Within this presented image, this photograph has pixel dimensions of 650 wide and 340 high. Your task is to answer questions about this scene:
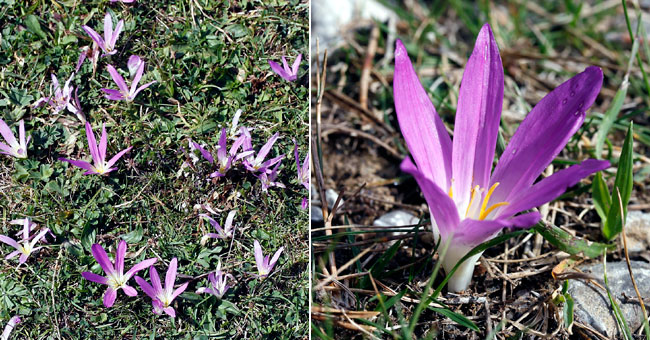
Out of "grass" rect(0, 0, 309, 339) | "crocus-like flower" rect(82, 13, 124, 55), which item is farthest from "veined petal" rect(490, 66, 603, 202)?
"crocus-like flower" rect(82, 13, 124, 55)

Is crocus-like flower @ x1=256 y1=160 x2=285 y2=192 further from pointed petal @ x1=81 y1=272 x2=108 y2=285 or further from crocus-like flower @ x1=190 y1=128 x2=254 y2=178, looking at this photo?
pointed petal @ x1=81 y1=272 x2=108 y2=285

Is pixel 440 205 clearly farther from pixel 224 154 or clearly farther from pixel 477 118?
pixel 224 154

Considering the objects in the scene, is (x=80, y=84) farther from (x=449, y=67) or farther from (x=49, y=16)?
(x=449, y=67)

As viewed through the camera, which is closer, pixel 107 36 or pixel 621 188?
pixel 107 36

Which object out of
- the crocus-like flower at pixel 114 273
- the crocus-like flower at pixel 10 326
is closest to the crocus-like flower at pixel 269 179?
the crocus-like flower at pixel 114 273

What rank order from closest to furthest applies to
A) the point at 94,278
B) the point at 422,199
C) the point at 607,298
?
the point at 94,278 < the point at 607,298 < the point at 422,199

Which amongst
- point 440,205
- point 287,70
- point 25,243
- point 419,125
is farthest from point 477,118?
point 25,243

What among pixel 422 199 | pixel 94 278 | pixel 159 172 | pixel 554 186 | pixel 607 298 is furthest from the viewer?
pixel 422 199
